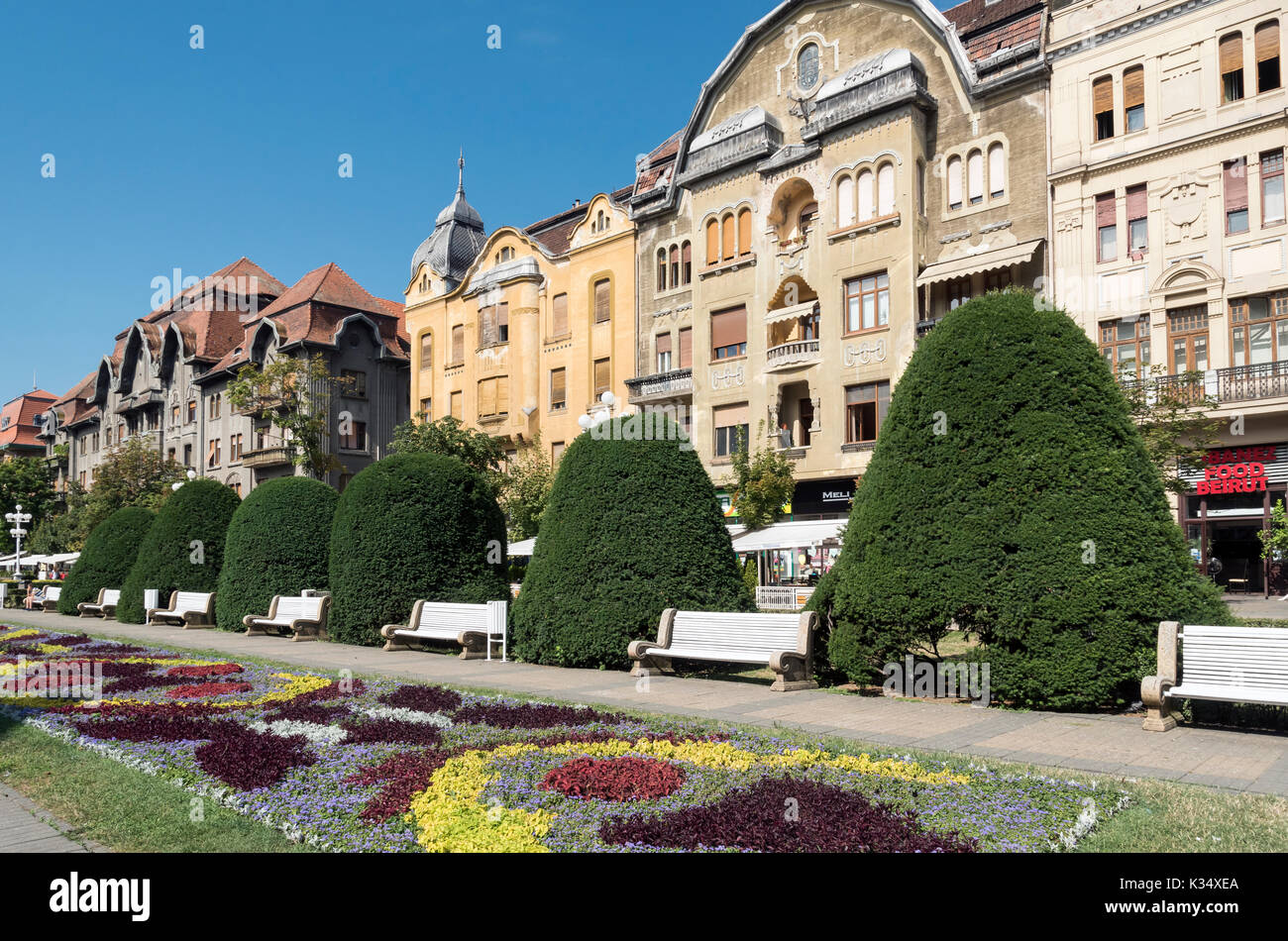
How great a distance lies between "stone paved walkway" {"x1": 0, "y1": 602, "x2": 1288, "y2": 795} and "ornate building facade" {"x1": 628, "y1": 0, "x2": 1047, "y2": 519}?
19513mm

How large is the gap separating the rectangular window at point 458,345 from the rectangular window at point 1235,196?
31750mm

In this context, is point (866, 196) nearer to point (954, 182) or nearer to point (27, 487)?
point (954, 182)

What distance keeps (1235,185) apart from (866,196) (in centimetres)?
1029

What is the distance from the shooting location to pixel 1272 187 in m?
24.2

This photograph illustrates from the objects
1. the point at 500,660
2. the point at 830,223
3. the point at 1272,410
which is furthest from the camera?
the point at 830,223

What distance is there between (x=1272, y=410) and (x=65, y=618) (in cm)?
3230

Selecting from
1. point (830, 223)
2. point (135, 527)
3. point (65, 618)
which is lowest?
point (65, 618)

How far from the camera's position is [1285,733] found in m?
8.46

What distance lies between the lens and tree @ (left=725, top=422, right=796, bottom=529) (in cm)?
3050

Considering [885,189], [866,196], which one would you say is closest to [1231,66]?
[885,189]

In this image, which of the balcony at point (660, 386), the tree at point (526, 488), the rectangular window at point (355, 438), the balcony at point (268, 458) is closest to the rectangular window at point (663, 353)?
the balcony at point (660, 386)
